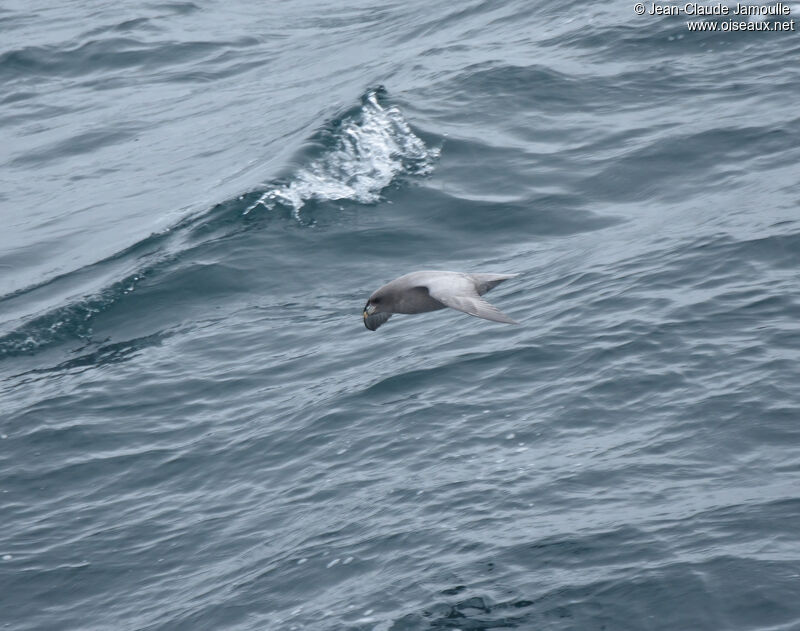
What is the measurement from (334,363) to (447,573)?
490 cm

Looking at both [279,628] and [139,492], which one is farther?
[139,492]

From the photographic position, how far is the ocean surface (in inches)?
407

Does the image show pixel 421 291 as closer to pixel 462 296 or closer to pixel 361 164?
pixel 462 296

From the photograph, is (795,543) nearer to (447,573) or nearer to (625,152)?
(447,573)

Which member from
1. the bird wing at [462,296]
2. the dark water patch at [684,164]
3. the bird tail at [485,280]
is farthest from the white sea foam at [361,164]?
the bird wing at [462,296]

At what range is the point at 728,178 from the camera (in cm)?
1702

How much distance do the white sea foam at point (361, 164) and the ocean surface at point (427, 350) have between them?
50mm

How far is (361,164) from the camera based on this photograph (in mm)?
19625

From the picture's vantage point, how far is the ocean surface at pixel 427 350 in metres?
10.3

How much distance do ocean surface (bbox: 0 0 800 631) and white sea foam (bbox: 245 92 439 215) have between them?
0.05 meters

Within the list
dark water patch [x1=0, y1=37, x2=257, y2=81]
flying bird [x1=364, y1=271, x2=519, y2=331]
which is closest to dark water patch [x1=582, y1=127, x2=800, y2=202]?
flying bird [x1=364, y1=271, x2=519, y2=331]

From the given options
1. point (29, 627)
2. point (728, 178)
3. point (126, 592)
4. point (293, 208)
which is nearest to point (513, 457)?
point (126, 592)

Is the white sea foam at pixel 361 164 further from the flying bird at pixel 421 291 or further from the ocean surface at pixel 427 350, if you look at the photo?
the flying bird at pixel 421 291

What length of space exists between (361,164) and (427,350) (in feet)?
19.2
